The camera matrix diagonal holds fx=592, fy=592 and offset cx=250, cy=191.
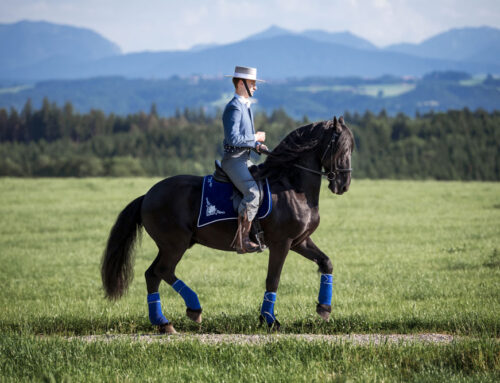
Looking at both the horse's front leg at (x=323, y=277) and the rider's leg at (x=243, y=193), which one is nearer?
the rider's leg at (x=243, y=193)

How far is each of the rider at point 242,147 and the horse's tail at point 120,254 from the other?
1.75m

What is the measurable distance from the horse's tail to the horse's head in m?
2.95

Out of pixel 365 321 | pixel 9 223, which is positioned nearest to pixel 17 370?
pixel 365 321

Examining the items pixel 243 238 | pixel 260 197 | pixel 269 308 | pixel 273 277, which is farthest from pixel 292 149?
pixel 269 308

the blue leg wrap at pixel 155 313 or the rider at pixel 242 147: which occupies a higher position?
the rider at pixel 242 147

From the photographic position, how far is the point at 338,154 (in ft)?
27.3

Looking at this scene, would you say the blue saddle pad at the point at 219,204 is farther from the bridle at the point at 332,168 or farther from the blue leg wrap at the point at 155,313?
the blue leg wrap at the point at 155,313

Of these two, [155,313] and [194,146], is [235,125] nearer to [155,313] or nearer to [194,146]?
[155,313]

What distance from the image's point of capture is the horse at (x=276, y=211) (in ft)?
27.6

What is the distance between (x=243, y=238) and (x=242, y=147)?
1.29 m

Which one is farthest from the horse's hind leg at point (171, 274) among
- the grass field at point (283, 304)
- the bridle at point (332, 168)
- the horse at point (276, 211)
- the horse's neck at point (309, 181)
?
the bridle at point (332, 168)

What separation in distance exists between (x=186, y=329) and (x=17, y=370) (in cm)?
278

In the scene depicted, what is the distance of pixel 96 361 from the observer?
6.99m

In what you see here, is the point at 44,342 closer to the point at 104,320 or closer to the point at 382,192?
the point at 104,320
